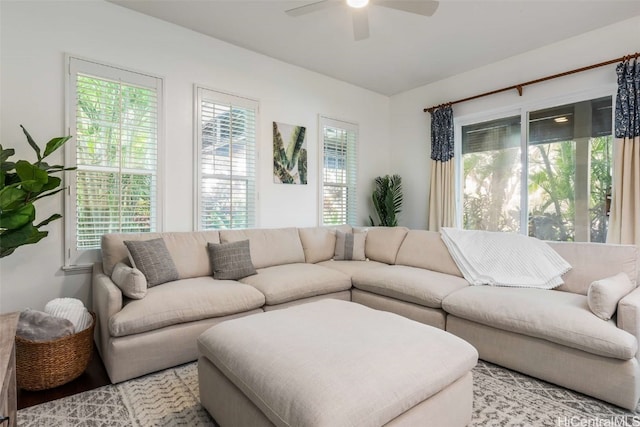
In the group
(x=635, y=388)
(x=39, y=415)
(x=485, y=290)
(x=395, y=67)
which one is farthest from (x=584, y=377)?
(x=395, y=67)

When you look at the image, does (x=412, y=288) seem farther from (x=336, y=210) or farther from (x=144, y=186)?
(x=144, y=186)

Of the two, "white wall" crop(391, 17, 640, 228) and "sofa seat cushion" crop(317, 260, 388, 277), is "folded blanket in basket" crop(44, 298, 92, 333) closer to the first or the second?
"sofa seat cushion" crop(317, 260, 388, 277)

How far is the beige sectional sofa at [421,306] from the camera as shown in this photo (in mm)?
1872

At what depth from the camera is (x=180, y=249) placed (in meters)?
2.86

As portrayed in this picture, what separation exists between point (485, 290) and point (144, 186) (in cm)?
306

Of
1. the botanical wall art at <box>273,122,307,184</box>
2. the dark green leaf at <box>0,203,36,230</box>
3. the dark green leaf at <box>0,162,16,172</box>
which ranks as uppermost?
the botanical wall art at <box>273,122,307,184</box>

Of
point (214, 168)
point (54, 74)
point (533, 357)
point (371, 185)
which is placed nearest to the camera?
point (533, 357)

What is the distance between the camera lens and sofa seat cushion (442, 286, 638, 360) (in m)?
1.80

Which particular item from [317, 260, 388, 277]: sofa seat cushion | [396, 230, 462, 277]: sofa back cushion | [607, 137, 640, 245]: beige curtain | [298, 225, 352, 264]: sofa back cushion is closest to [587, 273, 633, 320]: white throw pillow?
[396, 230, 462, 277]: sofa back cushion

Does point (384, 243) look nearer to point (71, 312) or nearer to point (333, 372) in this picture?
point (333, 372)

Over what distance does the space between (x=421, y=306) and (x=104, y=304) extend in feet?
7.62

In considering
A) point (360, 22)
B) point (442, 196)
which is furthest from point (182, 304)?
point (442, 196)

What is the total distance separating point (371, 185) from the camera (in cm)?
498

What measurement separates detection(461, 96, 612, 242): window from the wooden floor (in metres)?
4.15
